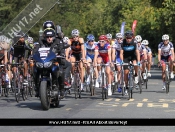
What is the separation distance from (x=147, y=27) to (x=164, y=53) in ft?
218

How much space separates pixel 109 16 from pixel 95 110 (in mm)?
89635

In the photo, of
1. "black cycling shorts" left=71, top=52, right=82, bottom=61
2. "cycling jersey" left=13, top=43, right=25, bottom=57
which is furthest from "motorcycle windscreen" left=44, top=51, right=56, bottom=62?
"black cycling shorts" left=71, top=52, right=82, bottom=61

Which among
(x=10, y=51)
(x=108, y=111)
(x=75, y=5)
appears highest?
(x=75, y=5)

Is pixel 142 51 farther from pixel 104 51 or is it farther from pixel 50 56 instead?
pixel 50 56

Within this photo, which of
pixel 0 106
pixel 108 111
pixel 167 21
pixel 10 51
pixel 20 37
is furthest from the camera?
pixel 167 21

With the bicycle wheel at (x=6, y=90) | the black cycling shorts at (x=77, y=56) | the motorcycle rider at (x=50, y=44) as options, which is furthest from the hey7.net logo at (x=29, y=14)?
the motorcycle rider at (x=50, y=44)

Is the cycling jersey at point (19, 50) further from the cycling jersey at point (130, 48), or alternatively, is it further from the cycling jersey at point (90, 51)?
the cycling jersey at point (130, 48)

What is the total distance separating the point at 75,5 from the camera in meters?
74.1

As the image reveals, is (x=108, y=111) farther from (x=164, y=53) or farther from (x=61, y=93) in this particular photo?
(x=164, y=53)

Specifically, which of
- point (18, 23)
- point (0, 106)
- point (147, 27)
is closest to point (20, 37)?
point (0, 106)

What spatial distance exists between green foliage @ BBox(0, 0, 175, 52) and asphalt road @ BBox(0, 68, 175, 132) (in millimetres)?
21579

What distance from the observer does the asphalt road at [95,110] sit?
12.7 m

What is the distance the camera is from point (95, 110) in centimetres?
1625

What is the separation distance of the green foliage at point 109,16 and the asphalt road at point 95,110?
21579mm
